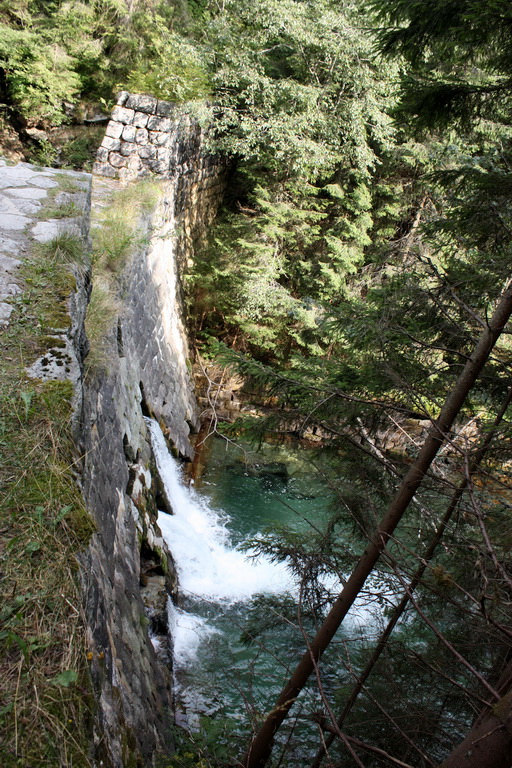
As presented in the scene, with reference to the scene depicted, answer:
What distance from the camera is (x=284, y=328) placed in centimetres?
1131

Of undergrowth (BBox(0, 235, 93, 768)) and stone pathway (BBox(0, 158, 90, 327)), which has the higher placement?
stone pathway (BBox(0, 158, 90, 327))

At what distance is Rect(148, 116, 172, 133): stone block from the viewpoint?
330 inches

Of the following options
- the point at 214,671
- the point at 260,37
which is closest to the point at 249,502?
the point at 214,671

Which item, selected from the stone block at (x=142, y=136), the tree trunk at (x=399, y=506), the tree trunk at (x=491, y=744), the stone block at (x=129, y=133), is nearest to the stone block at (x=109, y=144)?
the stone block at (x=129, y=133)

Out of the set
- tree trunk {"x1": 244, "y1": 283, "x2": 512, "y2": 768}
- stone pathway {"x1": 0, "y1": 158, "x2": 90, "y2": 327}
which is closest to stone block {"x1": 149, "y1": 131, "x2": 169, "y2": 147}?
stone pathway {"x1": 0, "y1": 158, "x2": 90, "y2": 327}

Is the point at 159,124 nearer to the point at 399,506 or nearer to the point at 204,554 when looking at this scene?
the point at 204,554

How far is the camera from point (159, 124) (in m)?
8.38

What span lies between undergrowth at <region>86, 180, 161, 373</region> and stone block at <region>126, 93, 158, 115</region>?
56.5 inches

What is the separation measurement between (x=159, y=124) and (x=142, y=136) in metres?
0.38

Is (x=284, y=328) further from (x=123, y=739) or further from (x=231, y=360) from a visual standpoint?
(x=123, y=739)

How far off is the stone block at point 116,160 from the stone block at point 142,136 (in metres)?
0.43

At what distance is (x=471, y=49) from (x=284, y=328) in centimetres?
821

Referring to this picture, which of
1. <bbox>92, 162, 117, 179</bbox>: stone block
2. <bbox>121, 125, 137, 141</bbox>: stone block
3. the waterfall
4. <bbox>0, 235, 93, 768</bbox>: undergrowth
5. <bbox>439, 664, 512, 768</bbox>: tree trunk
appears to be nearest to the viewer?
<bbox>0, 235, 93, 768</bbox>: undergrowth

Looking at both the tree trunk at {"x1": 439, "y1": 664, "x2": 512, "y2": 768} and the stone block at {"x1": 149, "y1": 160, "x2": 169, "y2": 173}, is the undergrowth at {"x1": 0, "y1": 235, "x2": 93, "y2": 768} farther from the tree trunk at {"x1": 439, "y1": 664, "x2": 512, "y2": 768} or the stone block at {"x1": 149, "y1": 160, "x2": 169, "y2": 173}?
the stone block at {"x1": 149, "y1": 160, "x2": 169, "y2": 173}
